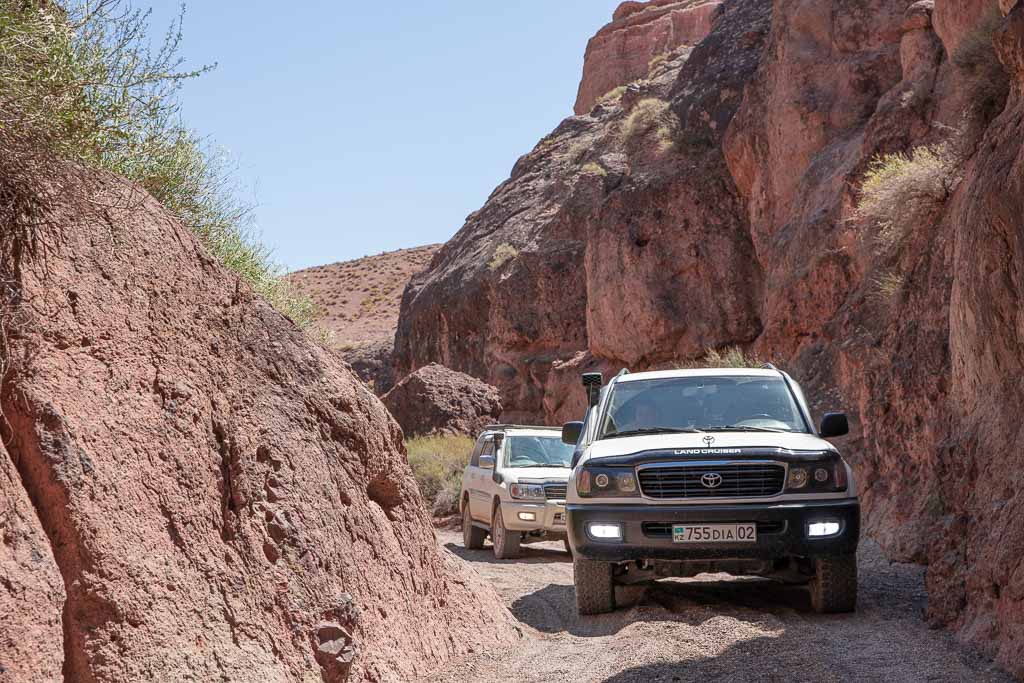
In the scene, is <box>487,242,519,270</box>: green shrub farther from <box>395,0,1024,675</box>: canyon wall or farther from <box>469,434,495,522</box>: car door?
<box>469,434,495,522</box>: car door

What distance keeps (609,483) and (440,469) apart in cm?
1537

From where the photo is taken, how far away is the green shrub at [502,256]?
41.6 m

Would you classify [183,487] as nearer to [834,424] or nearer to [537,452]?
[834,424]

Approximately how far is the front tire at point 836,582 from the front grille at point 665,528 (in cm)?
43

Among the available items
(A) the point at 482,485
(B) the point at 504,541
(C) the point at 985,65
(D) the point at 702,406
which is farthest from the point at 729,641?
(C) the point at 985,65

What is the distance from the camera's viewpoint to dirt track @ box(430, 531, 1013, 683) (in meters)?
6.63

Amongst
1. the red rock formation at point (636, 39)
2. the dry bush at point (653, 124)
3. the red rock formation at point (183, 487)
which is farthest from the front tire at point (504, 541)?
the red rock formation at point (636, 39)

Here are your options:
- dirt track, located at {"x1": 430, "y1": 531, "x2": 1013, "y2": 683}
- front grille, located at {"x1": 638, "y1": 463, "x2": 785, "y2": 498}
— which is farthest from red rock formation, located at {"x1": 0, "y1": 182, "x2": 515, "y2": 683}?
front grille, located at {"x1": 638, "y1": 463, "x2": 785, "y2": 498}

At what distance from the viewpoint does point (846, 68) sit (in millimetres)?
27453

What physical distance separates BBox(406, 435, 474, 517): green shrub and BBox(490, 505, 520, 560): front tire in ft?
23.8

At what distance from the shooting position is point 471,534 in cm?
1709

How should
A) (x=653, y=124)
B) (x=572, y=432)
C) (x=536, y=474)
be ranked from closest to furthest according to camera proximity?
(x=572, y=432) → (x=536, y=474) → (x=653, y=124)

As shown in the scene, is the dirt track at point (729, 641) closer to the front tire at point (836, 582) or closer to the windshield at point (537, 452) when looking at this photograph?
the front tire at point (836, 582)

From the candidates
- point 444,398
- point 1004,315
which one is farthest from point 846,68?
point 1004,315
